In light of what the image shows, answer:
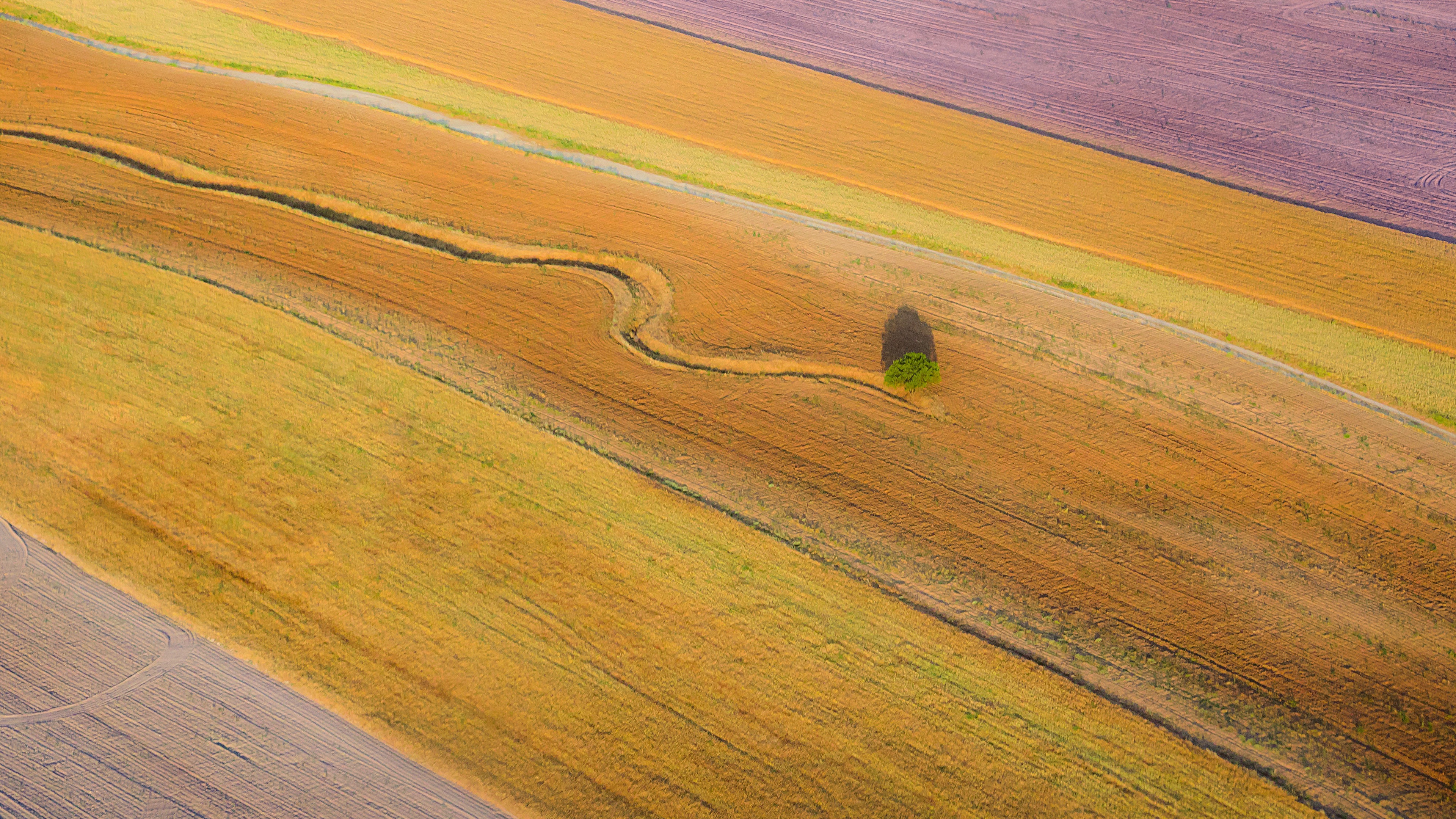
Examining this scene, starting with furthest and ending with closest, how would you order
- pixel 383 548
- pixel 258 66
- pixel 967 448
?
pixel 258 66, pixel 967 448, pixel 383 548

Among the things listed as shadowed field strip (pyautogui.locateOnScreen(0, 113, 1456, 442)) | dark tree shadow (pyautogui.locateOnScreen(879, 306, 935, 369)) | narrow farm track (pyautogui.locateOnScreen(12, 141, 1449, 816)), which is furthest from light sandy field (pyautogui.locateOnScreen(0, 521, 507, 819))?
dark tree shadow (pyautogui.locateOnScreen(879, 306, 935, 369))

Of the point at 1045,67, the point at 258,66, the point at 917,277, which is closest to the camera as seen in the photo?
the point at 917,277

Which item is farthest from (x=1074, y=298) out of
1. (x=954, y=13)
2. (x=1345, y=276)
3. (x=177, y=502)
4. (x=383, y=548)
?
(x=177, y=502)

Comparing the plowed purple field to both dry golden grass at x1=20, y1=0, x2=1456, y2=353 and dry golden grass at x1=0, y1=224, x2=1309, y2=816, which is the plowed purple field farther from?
dry golden grass at x1=0, y1=224, x2=1309, y2=816

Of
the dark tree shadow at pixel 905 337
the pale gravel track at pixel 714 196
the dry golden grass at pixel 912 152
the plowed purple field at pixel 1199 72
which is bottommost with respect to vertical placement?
the dark tree shadow at pixel 905 337

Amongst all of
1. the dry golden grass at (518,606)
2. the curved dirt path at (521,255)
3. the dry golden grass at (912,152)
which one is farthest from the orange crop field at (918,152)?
the dry golden grass at (518,606)

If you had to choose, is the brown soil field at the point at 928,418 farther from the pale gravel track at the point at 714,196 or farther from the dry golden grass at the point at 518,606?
the dry golden grass at the point at 518,606

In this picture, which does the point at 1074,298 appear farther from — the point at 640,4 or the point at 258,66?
the point at 258,66
